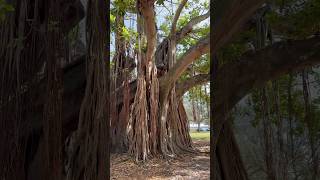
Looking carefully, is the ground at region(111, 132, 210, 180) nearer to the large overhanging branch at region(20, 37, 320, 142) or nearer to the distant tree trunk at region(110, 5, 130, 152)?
the distant tree trunk at region(110, 5, 130, 152)

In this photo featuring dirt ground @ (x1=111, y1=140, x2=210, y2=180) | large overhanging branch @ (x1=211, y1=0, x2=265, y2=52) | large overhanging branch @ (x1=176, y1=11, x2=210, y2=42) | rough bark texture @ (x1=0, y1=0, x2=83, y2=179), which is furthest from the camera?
large overhanging branch @ (x1=176, y1=11, x2=210, y2=42)

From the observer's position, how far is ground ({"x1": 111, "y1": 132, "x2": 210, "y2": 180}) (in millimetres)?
5176

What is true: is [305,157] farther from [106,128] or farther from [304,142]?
[106,128]

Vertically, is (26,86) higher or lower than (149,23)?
lower

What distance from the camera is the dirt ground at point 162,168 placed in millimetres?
5176

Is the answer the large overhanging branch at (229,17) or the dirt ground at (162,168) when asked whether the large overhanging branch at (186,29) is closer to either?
the dirt ground at (162,168)

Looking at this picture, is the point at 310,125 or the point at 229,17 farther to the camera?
the point at 229,17

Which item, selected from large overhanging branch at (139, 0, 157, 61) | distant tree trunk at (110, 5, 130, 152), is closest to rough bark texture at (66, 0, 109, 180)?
large overhanging branch at (139, 0, 157, 61)

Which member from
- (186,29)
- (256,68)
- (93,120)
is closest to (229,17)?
(256,68)

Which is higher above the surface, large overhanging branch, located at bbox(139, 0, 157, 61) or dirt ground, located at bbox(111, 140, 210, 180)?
large overhanging branch, located at bbox(139, 0, 157, 61)

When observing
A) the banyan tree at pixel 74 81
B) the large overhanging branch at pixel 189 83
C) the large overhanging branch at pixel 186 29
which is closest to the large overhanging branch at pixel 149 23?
the large overhanging branch at pixel 186 29

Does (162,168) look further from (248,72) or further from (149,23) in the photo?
(248,72)

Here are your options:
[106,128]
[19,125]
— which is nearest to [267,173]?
[106,128]

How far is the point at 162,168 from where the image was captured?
5621 mm
